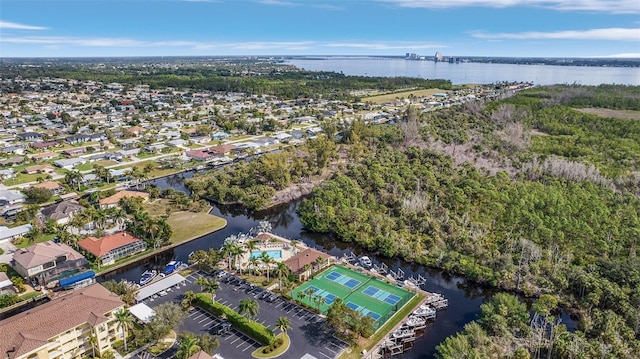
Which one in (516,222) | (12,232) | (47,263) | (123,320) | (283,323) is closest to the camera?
(123,320)

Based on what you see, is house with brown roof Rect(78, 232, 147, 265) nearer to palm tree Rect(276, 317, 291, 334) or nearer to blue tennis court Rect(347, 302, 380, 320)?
palm tree Rect(276, 317, 291, 334)

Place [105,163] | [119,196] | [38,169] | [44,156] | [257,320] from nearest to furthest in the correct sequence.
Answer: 1. [257,320]
2. [119,196]
3. [38,169]
4. [105,163]
5. [44,156]

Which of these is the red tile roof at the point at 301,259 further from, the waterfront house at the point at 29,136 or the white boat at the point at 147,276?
the waterfront house at the point at 29,136

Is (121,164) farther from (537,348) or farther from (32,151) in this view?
(537,348)

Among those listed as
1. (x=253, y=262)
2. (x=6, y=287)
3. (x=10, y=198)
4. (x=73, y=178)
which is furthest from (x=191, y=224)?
(x=10, y=198)

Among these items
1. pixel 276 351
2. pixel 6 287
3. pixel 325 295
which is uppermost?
pixel 6 287

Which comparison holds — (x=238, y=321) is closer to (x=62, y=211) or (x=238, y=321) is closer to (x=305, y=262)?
(x=305, y=262)

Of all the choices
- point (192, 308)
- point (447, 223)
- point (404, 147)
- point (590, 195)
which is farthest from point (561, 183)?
point (192, 308)
